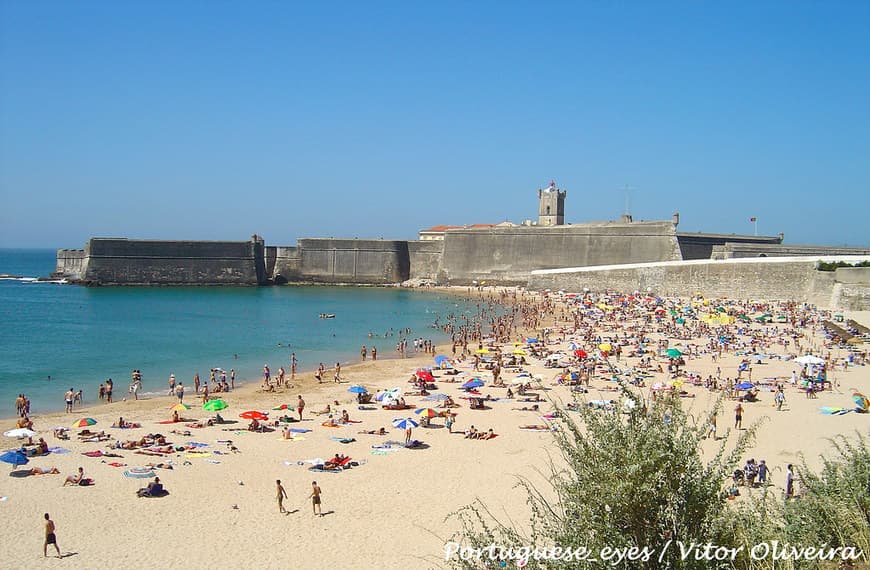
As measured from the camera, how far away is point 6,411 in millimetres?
18328

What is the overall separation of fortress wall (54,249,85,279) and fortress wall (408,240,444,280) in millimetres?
26039

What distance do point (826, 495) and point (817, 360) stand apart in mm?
16250

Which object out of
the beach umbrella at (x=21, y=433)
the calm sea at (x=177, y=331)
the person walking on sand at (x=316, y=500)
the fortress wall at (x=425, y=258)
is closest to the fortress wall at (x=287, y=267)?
the calm sea at (x=177, y=331)

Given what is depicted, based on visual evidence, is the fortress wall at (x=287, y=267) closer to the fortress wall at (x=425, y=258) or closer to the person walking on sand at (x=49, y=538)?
the fortress wall at (x=425, y=258)

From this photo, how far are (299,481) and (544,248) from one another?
4249cm

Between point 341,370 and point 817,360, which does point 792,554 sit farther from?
point 341,370

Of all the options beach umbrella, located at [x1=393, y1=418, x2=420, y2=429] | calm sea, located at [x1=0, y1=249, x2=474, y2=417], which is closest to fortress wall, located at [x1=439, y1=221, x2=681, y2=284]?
calm sea, located at [x1=0, y1=249, x2=474, y2=417]

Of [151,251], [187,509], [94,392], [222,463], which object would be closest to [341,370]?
[94,392]

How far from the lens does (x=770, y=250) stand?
46.6 meters

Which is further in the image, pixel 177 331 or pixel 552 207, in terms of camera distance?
pixel 552 207

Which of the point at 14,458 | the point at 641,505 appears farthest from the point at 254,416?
the point at 641,505

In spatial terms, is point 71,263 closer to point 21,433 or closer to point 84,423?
point 84,423

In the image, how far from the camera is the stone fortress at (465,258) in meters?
46.2

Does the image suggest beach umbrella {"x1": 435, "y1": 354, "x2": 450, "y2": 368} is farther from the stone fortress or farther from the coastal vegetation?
the stone fortress
